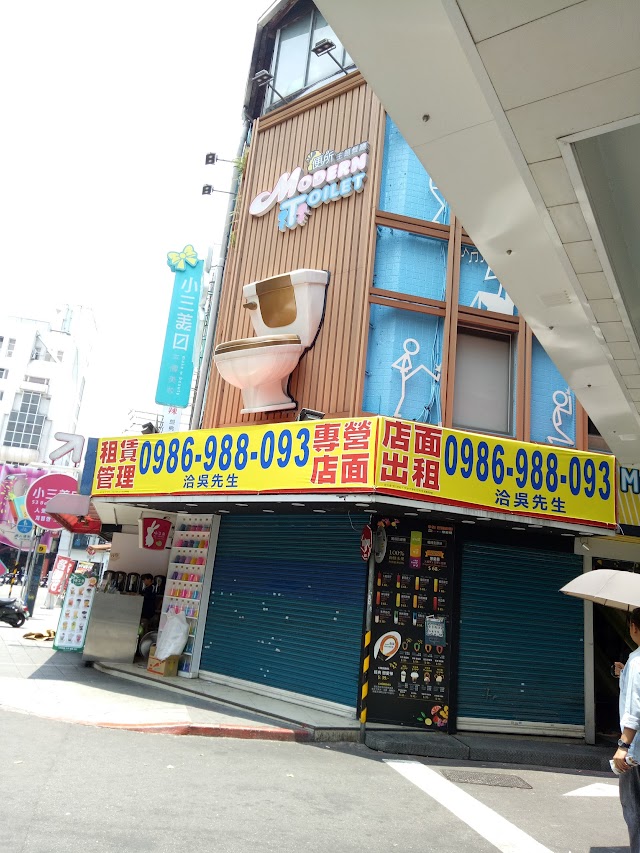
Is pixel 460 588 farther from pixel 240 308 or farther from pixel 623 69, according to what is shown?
pixel 623 69

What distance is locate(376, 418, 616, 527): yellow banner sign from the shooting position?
9.18 meters

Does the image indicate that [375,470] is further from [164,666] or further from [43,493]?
[43,493]

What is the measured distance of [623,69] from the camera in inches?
131

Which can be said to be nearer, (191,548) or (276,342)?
(276,342)

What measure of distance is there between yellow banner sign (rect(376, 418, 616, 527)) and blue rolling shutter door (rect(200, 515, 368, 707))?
1.91 metres

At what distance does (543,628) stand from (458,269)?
6.38 m

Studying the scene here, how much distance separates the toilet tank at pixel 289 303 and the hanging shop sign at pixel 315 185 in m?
1.51

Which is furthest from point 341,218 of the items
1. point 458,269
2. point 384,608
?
point 384,608

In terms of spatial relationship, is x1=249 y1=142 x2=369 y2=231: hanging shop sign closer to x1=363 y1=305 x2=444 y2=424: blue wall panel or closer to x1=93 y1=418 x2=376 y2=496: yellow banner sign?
x1=363 y1=305 x2=444 y2=424: blue wall panel

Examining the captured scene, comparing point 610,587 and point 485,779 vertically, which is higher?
point 610,587

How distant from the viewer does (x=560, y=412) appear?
38.9 ft

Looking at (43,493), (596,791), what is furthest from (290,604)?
(43,493)

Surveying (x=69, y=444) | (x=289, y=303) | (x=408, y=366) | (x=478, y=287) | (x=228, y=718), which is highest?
(x=478, y=287)

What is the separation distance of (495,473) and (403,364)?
2707 mm
